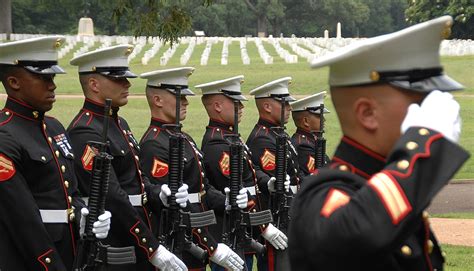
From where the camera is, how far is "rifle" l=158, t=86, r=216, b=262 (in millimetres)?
5742

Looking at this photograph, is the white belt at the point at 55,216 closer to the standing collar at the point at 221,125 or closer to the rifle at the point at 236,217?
the rifle at the point at 236,217

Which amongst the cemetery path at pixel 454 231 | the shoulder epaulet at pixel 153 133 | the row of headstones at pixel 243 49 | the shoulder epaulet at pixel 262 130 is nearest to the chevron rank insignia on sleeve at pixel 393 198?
the shoulder epaulet at pixel 153 133

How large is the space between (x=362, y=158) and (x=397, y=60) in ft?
0.87

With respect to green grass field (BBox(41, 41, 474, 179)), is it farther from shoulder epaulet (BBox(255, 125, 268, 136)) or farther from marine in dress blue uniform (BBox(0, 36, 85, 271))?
marine in dress blue uniform (BBox(0, 36, 85, 271))

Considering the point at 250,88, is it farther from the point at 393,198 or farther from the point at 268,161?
the point at 393,198

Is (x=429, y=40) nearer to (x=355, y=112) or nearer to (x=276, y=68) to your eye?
(x=355, y=112)

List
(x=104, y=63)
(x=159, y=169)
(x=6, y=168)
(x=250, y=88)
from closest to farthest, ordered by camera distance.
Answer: (x=6, y=168) < (x=104, y=63) < (x=159, y=169) < (x=250, y=88)

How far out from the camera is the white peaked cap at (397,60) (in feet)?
7.99

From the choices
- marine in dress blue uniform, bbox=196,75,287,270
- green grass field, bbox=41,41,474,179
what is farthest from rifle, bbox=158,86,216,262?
green grass field, bbox=41,41,474,179

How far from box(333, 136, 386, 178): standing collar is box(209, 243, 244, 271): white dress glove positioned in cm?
381

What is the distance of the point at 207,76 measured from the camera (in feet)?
96.9

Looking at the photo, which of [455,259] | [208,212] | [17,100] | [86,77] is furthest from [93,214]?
[455,259]

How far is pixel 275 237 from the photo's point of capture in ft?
23.0

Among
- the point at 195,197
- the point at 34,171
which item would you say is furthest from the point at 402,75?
the point at 195,197
